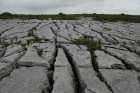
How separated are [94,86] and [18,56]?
236 centimetres

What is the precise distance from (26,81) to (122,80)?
2115 millimetres

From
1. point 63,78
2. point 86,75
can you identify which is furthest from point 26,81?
point 86,75

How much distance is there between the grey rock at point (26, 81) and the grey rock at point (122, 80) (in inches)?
54.2

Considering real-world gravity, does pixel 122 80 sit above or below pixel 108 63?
below

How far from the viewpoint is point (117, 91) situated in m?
1.75

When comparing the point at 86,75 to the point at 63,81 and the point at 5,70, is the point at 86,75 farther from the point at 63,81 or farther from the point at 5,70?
the point at 5,70

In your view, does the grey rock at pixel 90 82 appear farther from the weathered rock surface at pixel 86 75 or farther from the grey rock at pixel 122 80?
the grey rock at pixel 122 80

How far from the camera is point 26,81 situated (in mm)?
1937

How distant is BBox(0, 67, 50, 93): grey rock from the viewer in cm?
174

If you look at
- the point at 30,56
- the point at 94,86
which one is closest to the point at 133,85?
the point at 94,86

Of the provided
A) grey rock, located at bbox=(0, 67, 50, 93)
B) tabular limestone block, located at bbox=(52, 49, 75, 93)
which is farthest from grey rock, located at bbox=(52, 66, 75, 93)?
grey rock, located at bbox=(0, 67, 50, 93)

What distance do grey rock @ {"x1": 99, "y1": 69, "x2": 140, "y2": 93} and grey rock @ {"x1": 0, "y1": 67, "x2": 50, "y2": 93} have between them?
138 centimetres

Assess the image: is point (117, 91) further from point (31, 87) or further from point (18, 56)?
point (18, 56)

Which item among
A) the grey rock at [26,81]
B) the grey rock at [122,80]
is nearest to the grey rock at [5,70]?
the grey rock at [26,81]
